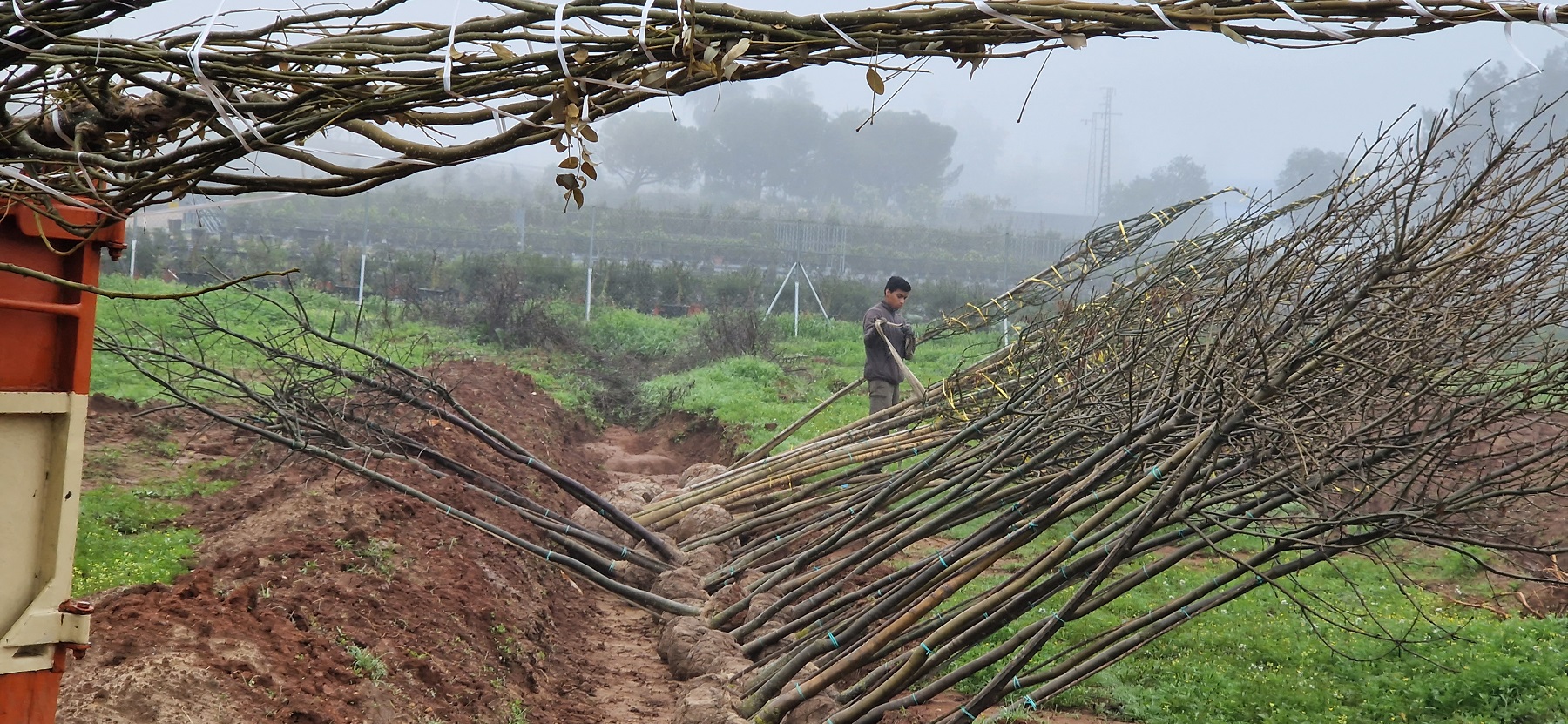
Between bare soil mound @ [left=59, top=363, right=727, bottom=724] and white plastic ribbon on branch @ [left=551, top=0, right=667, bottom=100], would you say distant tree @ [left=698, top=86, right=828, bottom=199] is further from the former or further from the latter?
white plastic ribbon on branch @ [left=551, top=0, right=667, bottom=100]

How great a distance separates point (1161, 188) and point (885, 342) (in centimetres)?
5660

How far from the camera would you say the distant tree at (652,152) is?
2571 inches

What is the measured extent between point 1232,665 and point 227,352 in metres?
11.1

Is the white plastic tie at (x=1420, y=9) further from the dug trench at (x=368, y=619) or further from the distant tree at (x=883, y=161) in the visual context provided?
the distant tree at (x=883, y=161)

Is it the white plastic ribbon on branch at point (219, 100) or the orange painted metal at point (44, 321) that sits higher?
the white plastic ribbon on branch at point (219, 100)

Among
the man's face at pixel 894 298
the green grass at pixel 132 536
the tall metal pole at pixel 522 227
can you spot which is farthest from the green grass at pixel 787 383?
the tall metal pole at pixel 522 227

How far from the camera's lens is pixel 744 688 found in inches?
182

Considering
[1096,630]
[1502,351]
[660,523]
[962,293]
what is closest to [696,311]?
[962,293]

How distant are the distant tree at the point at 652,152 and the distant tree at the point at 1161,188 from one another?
25.6 m

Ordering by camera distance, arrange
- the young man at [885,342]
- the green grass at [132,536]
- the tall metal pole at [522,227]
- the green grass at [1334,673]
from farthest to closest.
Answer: the tall metal pole at [522,227]
the young man at [885,342]
the green grass at [132,536]
the green grass at [1334,673]

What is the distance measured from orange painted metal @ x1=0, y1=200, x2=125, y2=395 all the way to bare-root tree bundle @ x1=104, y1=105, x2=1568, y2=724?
2616 millimetres

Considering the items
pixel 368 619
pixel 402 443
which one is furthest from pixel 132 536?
pixel 368 619

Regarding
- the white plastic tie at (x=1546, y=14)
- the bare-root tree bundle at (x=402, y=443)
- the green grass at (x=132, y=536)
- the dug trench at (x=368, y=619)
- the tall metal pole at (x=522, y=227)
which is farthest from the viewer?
the tall metal pole at (x=522, y=227)

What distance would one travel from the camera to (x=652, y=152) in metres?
65.8
